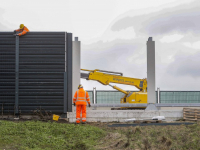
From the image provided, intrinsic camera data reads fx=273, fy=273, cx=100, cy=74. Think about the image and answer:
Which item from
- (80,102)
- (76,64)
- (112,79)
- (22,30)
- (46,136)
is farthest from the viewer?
(112,79)

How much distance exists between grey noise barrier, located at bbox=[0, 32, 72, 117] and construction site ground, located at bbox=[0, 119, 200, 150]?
324 cm

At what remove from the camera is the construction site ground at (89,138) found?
836 centimetres

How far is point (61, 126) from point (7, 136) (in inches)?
95.5

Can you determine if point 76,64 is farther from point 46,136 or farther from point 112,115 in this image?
point 46,136

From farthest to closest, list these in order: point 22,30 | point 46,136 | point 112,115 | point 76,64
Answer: point 76,64, point 22,30, point 112,115, point 46,136

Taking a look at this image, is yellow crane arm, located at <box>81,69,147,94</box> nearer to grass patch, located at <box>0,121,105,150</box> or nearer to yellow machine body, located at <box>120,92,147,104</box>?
yellow machine body, located at <box>120,92,147,104</box>

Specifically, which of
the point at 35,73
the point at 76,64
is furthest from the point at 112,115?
the point at 35,73

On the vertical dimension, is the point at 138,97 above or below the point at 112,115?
above

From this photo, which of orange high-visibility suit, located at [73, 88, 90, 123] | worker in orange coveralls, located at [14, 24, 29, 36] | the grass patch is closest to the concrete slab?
orange high-visibility suit, located at [73, 88, 90, 123]

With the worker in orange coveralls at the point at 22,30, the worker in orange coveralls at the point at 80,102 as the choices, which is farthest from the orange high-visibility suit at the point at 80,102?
the worker in orange coveralls at the point at 22,30

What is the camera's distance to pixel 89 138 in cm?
947

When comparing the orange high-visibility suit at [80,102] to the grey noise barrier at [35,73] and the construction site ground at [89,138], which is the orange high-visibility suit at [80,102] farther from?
the construction site ground at [89,138]

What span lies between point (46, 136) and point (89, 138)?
4.82 feet

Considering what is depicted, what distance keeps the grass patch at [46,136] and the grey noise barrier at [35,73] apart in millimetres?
3245
